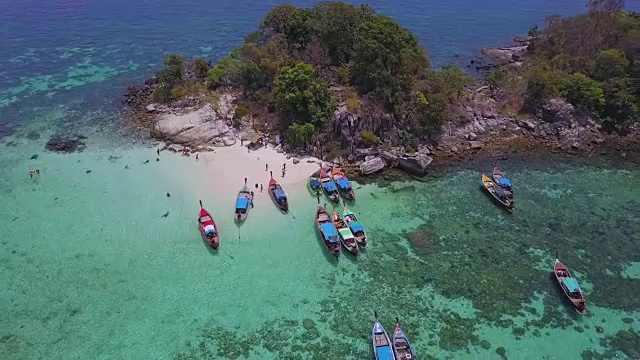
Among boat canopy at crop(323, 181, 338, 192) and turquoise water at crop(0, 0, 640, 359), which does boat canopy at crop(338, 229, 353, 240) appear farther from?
boat canopy at crop(323, 181, 338, 192)

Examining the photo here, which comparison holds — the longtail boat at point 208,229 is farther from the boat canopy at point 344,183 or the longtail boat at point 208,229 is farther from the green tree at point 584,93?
the green tree at point 584,93

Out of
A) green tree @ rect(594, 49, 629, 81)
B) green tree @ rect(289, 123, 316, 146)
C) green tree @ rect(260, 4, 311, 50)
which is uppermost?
green tree @ rect(260, 4, 311, 50)

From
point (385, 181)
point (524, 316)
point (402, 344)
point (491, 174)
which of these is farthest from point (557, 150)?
point (402, 344)

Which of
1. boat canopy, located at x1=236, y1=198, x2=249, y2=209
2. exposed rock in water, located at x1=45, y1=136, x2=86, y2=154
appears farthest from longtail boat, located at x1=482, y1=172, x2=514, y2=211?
exposed rock in water, located at x1=45, y1=136, x2=86, y2=154

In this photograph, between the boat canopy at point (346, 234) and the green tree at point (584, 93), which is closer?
the boat canopy at point (346, 234)

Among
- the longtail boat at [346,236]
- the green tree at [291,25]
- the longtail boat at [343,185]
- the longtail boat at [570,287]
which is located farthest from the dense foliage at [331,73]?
the longtail boat at [570,287]

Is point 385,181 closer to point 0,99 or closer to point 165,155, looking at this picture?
point 165,155
